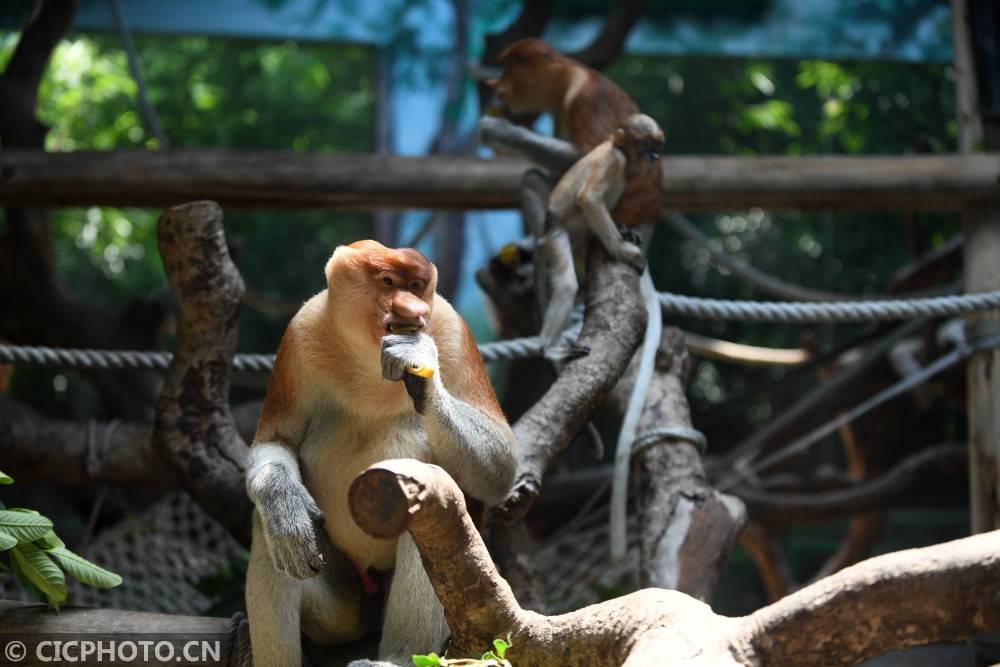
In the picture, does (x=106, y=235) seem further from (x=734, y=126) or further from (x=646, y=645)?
(x=646, y=645)

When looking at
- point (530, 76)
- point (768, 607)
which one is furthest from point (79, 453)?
point (768, 607)

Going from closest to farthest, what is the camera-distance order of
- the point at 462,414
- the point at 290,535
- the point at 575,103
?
1. the point at 290,535
2. the point at 462,414
3. the point at 575,103

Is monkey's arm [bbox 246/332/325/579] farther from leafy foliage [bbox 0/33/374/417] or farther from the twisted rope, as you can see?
leafy foliage [bbox 0/33/374/417]

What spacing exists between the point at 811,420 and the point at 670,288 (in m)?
2.51

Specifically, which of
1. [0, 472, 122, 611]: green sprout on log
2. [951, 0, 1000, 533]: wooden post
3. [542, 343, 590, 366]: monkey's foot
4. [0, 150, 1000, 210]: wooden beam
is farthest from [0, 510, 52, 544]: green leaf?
[951, 0, 1000, 533]: wooden post

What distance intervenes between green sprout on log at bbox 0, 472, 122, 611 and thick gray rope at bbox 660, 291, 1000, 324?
7.45 feet

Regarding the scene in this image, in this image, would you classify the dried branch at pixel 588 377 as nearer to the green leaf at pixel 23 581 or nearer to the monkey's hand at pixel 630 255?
the monkey's hand at pixel 630 255

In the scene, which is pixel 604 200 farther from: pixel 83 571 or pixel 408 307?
pixel 83 571

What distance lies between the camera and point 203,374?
3.18 metres

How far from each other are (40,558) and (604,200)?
7.43ft

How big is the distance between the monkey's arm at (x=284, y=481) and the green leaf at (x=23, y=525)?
1.77 feet

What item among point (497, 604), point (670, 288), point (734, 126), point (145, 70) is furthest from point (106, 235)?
point (497, 604)

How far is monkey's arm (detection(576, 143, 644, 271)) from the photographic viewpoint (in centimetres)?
368

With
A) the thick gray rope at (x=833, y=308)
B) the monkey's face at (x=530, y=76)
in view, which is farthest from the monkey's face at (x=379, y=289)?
the monkey's face at (x=530, y=76)
